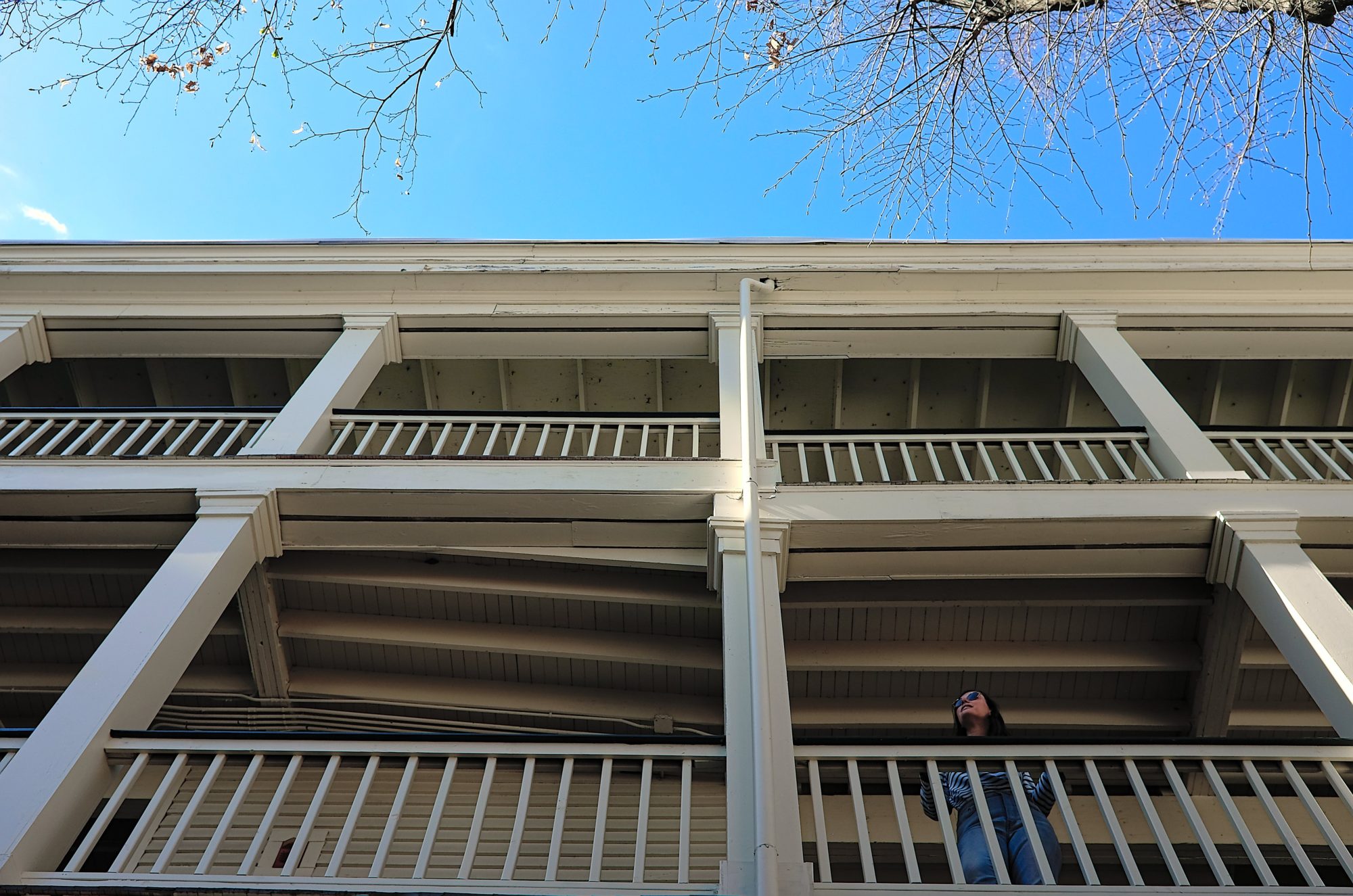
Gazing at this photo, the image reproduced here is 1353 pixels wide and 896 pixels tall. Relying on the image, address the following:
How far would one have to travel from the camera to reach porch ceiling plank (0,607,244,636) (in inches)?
226

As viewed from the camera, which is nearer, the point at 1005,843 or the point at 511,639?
the point at 1005,843

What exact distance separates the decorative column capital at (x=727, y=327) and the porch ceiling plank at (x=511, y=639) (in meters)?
2.44

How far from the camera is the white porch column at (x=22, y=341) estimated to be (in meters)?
7.03

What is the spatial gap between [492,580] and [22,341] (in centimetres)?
452

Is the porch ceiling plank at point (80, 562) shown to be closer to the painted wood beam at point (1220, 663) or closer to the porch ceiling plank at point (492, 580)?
the porch ceiling plank at point (492, 580)

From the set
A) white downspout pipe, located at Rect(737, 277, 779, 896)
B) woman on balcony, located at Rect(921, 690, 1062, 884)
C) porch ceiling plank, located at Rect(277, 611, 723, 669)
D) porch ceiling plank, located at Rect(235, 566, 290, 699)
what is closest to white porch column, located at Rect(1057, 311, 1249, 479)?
woman on balcony, located at Rect(921, 690, 1062, 884)

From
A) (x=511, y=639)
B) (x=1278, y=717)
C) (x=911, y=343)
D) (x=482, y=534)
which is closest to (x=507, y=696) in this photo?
(x=511, y=639)

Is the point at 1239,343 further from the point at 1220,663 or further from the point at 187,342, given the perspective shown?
the point at 187,342

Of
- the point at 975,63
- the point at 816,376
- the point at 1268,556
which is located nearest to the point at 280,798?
the point at 975,63

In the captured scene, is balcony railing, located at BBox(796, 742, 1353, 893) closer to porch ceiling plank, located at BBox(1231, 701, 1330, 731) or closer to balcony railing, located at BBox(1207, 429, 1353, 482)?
porch ceiling plank, located at BBox(1231, 701, 1330, 731)

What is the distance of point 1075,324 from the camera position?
277 inches

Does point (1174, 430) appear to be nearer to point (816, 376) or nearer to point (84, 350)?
point (816, 376)

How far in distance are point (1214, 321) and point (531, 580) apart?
17.8 feet

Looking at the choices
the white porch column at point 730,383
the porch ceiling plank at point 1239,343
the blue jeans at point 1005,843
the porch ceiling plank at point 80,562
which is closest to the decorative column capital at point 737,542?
the white porch column at point 730,383
